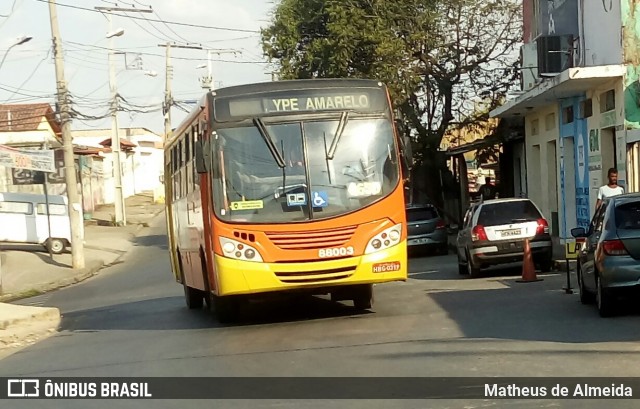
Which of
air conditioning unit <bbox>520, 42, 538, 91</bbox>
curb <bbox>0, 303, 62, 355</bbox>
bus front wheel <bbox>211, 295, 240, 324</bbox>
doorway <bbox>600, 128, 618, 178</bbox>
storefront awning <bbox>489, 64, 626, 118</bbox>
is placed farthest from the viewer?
air conditioning unit <bbox>520, 42, 538, 91</bbox>

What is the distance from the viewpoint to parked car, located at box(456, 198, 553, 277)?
2192cm

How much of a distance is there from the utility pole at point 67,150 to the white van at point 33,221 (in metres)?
3.55

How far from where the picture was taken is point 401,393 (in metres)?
9.05

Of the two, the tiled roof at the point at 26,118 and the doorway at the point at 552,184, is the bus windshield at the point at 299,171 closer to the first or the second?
the doorway at the point at 552,184

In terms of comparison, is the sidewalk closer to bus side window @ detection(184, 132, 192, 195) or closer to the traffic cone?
bus side window @ detection(184, 132, 192, 195)

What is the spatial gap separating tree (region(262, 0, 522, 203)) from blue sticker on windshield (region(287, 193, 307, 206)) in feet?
74.9

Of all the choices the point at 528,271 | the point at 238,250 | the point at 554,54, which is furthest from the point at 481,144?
the point at 238,250

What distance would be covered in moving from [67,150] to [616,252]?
27.6 meters

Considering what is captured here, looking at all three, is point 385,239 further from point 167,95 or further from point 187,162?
point 167,95

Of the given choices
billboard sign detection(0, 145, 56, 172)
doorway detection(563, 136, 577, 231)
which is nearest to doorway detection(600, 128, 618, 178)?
doorway detection(563, 136, 577, 231)

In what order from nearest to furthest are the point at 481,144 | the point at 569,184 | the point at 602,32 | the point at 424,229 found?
1. the point at 602,32
2. the point at 569,184
3. the point at 424,229
4. the point at 481,144

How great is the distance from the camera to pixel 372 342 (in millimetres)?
12430

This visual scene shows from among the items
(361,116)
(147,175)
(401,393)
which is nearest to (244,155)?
(361,116)

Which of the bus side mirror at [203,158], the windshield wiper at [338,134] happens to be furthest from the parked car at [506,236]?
the bus side mirror at [203,158]
